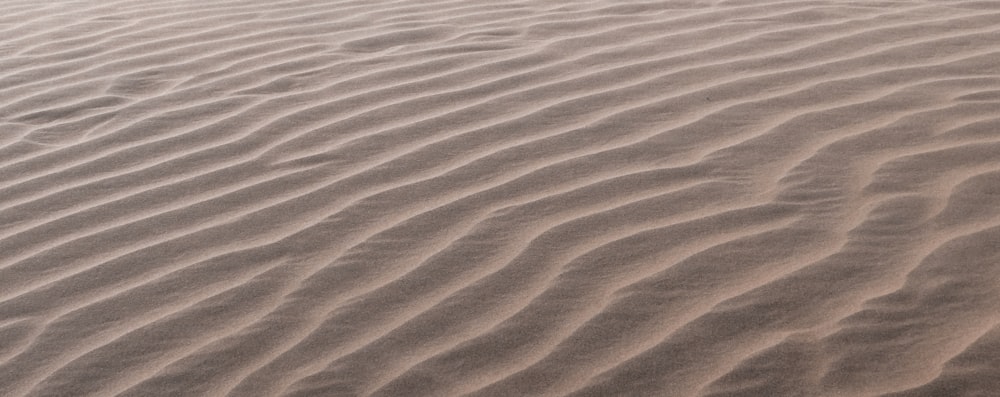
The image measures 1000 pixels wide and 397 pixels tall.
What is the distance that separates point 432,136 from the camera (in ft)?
10.1

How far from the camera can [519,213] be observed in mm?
2631

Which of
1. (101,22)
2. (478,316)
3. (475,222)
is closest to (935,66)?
(475,222)

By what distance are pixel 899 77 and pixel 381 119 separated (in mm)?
1489

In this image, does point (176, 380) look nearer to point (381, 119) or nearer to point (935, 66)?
point (381, 119)

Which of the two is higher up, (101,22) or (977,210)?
(101,22)

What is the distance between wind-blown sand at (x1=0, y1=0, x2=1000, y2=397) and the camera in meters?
2.15

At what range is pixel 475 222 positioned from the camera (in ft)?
8.52

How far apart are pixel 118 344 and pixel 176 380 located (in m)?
0.18

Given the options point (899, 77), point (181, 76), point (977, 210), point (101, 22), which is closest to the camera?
point (977, 210)

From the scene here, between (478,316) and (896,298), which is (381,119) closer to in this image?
(478,316)

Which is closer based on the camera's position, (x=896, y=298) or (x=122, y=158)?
(x=896, y=298)

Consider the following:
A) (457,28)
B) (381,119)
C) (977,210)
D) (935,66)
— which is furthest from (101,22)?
(977,210)

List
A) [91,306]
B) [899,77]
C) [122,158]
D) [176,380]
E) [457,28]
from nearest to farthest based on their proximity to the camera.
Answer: [176,380] < [91,306] < [122,158] < [899,77] < [457,28]

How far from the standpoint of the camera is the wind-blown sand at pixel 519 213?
215 cm
